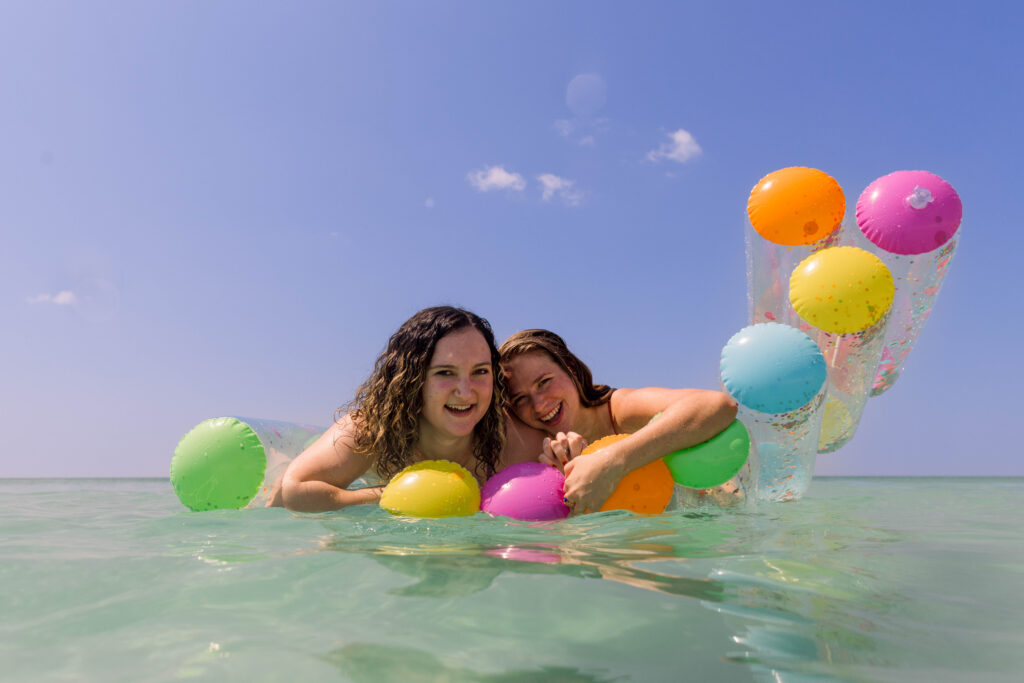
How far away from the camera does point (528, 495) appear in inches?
153

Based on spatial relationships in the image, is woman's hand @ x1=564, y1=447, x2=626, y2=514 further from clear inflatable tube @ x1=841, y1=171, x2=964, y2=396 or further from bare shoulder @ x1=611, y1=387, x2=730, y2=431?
clear inflatable tube @ x1=841, y1=171, x2=964, y2=396

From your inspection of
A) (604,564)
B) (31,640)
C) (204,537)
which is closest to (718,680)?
(604,564)

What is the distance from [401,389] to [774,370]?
245 centimetres

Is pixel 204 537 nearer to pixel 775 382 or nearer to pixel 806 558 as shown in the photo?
pixel 806 558

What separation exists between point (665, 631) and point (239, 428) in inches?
148

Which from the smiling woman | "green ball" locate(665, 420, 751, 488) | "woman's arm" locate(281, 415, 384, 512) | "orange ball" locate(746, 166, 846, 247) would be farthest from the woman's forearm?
"orange ball" locate(746, 166, 846, 247)

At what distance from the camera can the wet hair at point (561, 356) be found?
5.12 metres

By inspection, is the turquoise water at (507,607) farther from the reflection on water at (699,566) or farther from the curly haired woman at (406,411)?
the curly haired woman at (406,411)

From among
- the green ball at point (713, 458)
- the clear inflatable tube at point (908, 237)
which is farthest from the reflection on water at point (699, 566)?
the clear inflatable tube at point (908, 237)

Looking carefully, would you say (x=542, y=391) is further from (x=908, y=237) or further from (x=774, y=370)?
(x=908, y=237)

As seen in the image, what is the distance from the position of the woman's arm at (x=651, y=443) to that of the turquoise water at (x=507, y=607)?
55 cm

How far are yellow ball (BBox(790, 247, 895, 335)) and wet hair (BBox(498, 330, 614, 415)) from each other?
5.29 feet

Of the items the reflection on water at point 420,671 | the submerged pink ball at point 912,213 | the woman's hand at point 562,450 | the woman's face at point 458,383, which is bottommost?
the reflection on water at point 420,671

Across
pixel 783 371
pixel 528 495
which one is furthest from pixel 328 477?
pixel 783 371
